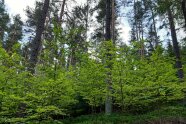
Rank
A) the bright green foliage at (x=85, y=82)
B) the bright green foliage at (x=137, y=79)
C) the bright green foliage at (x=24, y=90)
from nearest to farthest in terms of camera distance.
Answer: the bright green foliage at (x=24, y=90) → the bright green foliage at (x=85, y=82) → the bright green foliage at (x=137, y=79)

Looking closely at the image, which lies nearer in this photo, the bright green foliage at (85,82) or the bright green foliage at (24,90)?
the bright green foliage at (24,90)

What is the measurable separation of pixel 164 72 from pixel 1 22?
27261 mm

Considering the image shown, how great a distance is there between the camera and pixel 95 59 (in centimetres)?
1155

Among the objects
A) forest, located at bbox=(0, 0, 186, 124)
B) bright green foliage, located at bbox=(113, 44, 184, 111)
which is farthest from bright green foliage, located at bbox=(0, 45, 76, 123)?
bright green foliage, located at bbox=(113, 44, 184, 111)

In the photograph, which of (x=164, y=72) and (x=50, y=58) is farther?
(x=164, y=72)

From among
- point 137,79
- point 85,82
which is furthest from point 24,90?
point 137,79

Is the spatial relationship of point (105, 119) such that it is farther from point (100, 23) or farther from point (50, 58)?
point (100, 23)

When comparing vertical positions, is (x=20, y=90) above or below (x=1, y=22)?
below

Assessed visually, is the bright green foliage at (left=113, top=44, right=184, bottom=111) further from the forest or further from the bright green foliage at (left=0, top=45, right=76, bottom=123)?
the bright green foliage at (left=0, top=45, right=76, bottom=123)

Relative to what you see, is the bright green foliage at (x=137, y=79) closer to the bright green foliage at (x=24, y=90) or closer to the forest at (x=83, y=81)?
the forest at (x=83, y=81)

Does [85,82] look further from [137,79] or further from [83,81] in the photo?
[137,79]

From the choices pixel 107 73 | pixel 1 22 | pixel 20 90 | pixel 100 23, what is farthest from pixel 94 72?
pixel 1 22

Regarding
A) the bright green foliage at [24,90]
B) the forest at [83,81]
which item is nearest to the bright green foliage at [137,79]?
the forest at [83,81]

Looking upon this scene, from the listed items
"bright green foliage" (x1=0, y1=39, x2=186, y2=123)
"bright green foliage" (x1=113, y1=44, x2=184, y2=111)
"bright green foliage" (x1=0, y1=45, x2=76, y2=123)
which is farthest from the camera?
"bright green foliage" (x1=113, y1=44, x2=184, y2=111)
